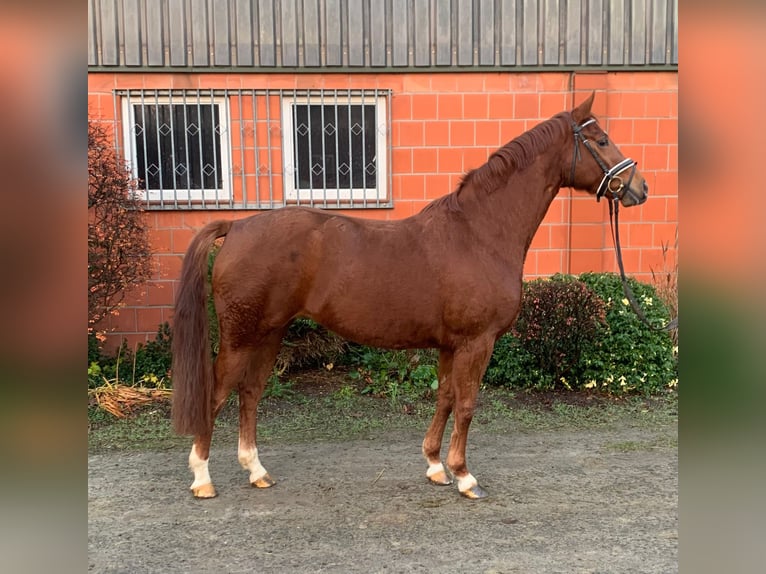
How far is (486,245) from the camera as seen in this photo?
122 inches

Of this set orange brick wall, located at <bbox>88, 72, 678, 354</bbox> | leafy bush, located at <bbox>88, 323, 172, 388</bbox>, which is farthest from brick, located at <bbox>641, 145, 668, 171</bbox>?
leafy bush, located at <bbox>88, 323, 172, 388</bbox>

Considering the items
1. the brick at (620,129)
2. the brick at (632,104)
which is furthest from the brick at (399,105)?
the brick at (632,104)

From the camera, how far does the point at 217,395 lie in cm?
310

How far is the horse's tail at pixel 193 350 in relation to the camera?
2.97 meters

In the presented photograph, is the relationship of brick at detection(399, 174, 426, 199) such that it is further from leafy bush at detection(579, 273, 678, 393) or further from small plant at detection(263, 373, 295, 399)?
small plant at detection(263, 373, 295, 399)

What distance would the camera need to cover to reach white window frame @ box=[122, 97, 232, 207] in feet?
18.2

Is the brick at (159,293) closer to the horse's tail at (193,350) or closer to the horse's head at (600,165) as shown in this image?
the horse's tail at (193,350)

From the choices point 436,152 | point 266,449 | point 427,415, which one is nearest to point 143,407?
point 266,449

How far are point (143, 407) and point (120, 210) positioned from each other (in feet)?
5.89

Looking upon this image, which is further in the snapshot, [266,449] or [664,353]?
[664,353]

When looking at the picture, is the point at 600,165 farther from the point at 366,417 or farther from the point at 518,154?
the point at 366,417

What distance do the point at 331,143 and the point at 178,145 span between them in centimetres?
161

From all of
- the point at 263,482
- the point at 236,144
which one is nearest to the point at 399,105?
the point at 236,144
